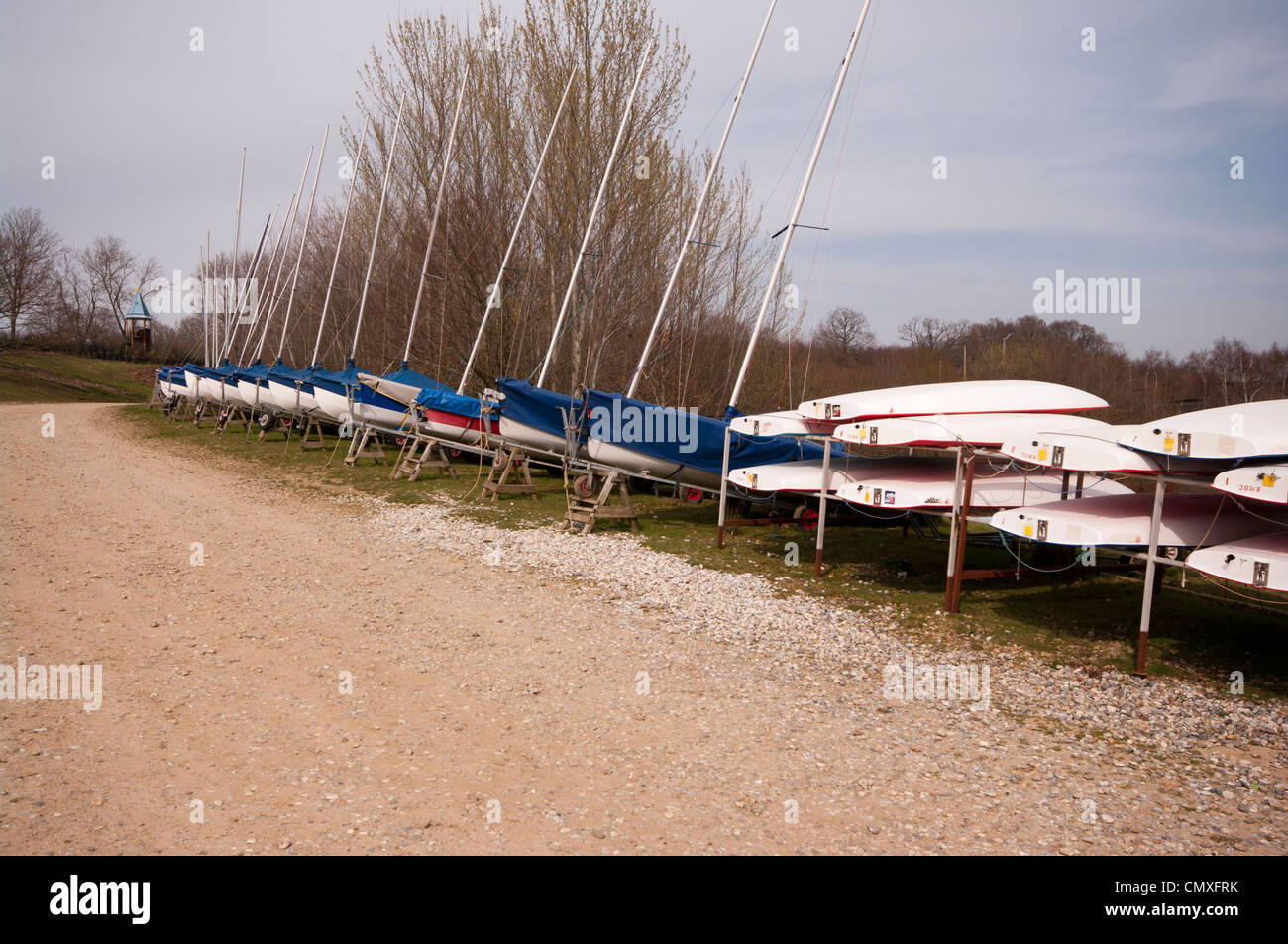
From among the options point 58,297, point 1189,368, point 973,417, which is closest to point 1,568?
point 973,417

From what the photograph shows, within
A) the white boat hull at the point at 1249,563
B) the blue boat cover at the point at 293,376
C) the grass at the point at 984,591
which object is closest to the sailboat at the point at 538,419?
the grass at the point at 984,591

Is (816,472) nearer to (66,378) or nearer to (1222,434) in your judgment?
(1222,434)

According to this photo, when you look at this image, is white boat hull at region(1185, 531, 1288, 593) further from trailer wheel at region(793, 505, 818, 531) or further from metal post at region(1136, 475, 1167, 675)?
trailer wheel at region(793, 505, 818, 531)

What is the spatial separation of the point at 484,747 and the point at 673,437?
8.30 meters

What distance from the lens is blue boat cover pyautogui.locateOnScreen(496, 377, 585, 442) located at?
45.9 feet

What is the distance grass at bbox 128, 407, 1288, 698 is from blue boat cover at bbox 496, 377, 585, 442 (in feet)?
4.38

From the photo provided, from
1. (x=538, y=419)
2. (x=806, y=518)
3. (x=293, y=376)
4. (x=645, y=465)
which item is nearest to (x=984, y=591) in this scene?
(x=806, y=518)

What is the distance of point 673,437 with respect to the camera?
13.1m

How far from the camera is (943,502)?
9.30 meters

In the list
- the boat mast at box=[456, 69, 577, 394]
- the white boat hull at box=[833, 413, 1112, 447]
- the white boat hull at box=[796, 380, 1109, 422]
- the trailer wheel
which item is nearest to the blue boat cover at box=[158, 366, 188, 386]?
the boat mast at box=[456, 69, 577, 394]

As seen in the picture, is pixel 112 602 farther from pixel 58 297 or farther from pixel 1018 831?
pixel 58 297

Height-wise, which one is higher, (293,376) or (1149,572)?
(293,376)

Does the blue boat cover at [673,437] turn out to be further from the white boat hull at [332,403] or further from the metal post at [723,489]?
the white boat hull at [332,403]

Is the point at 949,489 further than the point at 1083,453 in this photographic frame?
Yes
